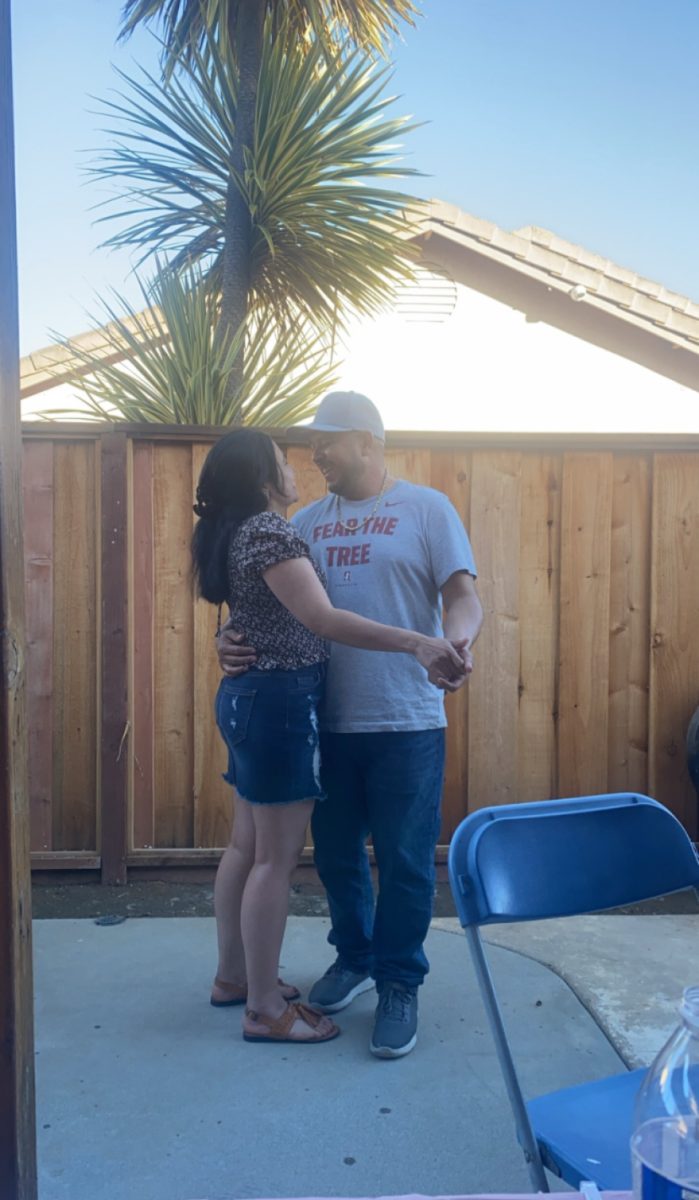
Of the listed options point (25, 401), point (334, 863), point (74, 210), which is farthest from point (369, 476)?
point (25, 401)

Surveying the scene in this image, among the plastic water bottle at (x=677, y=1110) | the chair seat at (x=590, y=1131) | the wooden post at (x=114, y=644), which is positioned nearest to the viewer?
the plastic water bottle at (x=677, y=1110)

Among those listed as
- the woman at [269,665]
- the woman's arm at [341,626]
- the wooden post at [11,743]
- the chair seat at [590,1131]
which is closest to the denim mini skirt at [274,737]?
the woman at [269,665]

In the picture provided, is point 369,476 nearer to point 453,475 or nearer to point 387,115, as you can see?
point 453,475

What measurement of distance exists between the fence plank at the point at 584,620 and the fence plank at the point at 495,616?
8.1 inches

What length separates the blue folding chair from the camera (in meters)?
1.48

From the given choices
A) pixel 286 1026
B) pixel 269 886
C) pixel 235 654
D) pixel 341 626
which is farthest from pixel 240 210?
pixel 286 1026

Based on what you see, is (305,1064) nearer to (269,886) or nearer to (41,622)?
(269,886)

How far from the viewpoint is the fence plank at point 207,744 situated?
13.3 feet

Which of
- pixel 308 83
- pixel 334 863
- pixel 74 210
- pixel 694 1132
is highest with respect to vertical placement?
pixel 308 83

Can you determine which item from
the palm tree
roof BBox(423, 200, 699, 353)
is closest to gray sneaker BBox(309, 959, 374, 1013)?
the palm tree

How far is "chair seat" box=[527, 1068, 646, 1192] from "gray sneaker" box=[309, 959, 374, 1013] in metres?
1.38

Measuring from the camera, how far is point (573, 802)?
1.87 metres

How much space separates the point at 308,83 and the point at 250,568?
Answer: 430cm

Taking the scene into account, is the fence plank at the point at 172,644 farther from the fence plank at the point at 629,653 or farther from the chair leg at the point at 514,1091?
the chair leg at the point at 514,1091
